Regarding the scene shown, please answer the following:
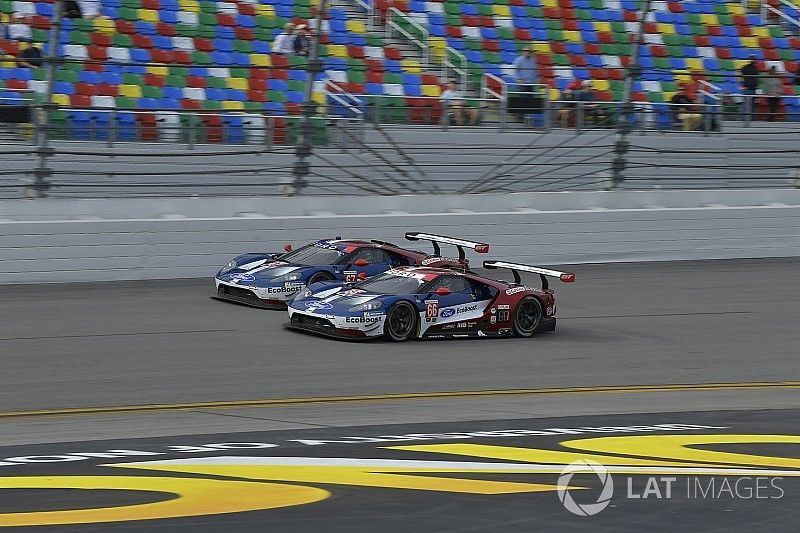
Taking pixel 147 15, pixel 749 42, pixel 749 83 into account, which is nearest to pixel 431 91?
pixel 147 15

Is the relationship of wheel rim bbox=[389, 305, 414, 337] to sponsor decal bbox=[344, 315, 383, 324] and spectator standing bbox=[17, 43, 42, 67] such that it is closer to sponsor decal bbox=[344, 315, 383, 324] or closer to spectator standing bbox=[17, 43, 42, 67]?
sponsor decal bbox=[344, 315, 383, 324]

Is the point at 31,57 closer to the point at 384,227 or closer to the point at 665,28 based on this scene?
the point at 384,227

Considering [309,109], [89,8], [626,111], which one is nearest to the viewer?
[309,109]

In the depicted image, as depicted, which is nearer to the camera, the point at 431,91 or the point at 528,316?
the point at 528,316

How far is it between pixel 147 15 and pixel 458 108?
16.9ft

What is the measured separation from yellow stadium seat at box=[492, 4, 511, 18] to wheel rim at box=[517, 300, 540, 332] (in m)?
10.7

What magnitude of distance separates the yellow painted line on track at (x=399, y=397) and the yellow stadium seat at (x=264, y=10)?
11.4 metres

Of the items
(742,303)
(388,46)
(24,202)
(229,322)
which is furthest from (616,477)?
(388,46)

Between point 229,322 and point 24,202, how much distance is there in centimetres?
421

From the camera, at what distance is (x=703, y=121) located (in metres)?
23.9

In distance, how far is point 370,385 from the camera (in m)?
12.3

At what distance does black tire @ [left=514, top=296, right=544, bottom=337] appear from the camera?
604 inches

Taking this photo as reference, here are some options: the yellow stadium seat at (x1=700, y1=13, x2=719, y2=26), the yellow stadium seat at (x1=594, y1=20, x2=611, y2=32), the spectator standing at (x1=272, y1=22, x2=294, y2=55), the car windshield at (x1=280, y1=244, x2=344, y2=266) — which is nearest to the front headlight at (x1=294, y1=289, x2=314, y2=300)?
the car windshield at (x1=280, y1=244, x2=344, y2=266)

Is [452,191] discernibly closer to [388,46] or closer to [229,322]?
[388,46]
